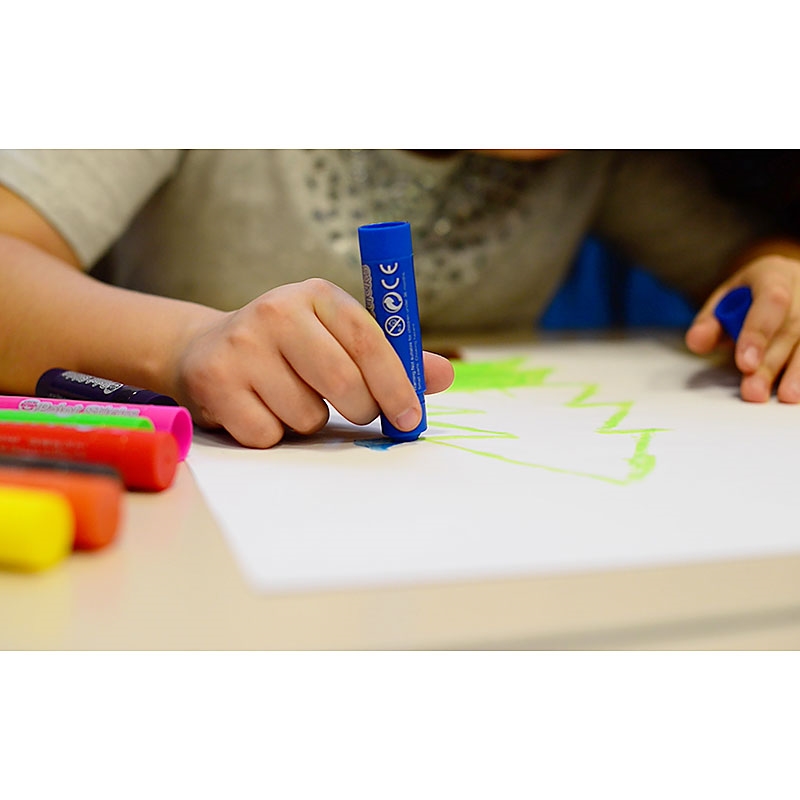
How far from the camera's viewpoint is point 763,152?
96 centimetres

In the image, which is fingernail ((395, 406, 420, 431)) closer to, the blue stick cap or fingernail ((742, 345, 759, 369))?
the blue stick cap

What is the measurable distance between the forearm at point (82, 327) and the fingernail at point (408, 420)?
0.50 feet

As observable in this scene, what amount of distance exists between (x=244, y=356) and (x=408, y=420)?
4.2 inches

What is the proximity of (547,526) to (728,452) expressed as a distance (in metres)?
0.19

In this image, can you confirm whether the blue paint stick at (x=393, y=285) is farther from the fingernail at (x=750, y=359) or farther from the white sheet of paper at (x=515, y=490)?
the fingernail at (x=750, y=359)

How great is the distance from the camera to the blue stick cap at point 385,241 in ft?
1.64

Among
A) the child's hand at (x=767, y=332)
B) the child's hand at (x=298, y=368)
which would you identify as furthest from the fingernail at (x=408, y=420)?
the child's hand at (x=767, y=332)

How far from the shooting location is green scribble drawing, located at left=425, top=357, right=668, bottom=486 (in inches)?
19.8

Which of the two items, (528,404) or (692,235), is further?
(692,235)

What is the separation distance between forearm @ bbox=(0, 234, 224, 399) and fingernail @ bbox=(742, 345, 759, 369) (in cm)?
42

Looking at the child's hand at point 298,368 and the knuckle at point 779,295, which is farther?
the knuckle at point 779,295

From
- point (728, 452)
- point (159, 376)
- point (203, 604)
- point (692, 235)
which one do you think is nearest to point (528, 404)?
point (728, 452)

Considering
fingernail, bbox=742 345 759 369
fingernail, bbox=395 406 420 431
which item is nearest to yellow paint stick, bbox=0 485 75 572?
fingernail, bbox=395 406 420 431

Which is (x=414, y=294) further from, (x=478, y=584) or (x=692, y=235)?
(x=692, y=235)
